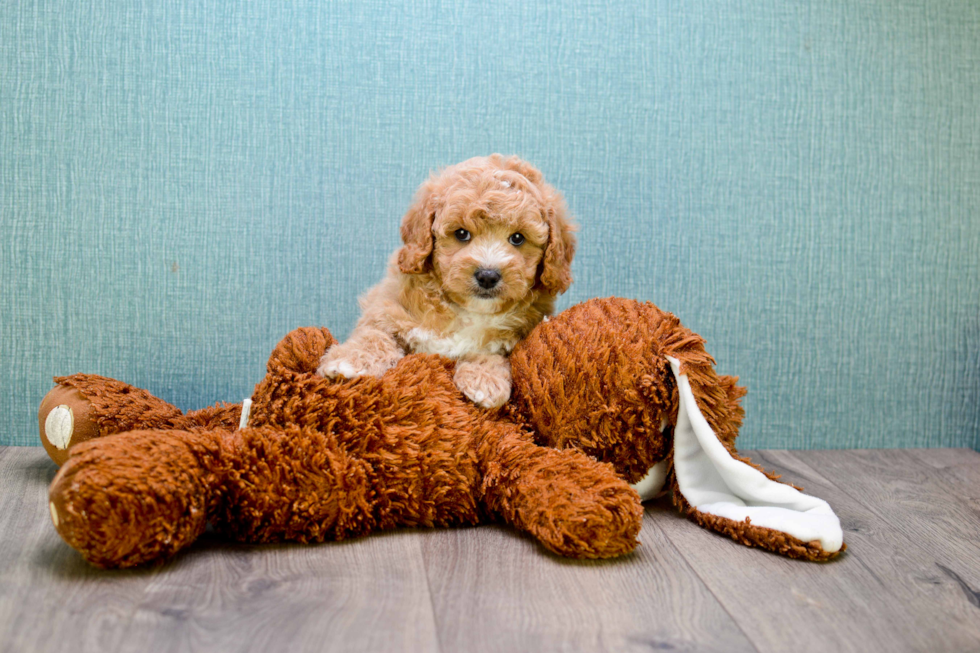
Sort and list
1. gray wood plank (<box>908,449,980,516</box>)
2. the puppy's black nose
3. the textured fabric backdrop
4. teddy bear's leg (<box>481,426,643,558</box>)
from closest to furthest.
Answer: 1. teddy bear's leg (<box>481,426,643,558</box>)
2. the puppy's black nose
3. gray wood plank (<box>908,449,980,516</box>)
4. the textured fabric backdrop

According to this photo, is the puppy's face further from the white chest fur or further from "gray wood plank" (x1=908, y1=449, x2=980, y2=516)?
"gray wood plank" (x1=908, y1=449, x2=980, y2=516)

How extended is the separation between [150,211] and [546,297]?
1.11 m

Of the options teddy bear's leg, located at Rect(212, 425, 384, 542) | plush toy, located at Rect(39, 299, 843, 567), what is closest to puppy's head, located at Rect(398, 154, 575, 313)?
plush toy, located at Rect(39, 299, 843, 567)

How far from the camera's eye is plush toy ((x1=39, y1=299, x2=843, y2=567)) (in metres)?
1.23

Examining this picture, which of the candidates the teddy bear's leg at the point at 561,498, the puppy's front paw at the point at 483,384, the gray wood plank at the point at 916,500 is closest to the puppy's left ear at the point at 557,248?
the puppy's front paw at the point at 483,384

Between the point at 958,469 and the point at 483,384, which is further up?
the point at 483,384

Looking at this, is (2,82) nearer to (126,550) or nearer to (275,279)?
(275,279)

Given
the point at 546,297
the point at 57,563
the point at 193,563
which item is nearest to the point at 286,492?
the point at 193,563

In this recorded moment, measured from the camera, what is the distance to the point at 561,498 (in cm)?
134

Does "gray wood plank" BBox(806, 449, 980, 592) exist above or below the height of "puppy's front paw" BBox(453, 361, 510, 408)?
A: below

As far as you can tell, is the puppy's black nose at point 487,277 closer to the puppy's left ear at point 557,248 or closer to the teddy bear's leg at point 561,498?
the puppy's left ear at point 557,248

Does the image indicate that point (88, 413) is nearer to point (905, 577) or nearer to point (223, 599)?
point (223, 599)

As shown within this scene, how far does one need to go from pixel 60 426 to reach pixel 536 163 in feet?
4.41

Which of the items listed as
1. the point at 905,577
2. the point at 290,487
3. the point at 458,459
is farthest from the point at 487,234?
the point at 905,577
